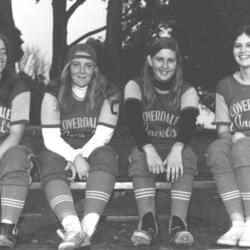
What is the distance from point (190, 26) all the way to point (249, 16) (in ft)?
16.7

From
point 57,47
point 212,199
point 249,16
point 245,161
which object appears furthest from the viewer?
point 57,47

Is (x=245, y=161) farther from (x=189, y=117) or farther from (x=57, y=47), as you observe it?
(x=57, y=47)

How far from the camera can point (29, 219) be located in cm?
427

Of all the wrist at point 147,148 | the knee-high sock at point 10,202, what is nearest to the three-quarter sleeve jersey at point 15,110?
the knee-high sock at point 10,202

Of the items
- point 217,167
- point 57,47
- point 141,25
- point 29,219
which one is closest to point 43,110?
point 29,219

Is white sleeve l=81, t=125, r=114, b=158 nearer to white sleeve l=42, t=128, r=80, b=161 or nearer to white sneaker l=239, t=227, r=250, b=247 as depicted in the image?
white sleeve l=42, t=128, r=80, b=161

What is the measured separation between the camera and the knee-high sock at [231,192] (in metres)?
3.62

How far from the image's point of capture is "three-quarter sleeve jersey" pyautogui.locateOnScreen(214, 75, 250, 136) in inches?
159

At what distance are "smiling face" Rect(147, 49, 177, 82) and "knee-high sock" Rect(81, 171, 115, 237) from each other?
3.14 feet

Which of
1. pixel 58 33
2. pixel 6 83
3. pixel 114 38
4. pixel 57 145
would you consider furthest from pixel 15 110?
pixel 58 33

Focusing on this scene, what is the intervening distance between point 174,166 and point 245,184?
462mm

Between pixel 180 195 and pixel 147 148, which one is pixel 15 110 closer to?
pixel 147 148

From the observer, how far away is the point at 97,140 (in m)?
3.95

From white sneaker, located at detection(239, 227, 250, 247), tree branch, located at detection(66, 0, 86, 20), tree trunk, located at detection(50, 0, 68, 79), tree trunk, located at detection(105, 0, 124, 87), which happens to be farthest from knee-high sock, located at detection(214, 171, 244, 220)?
tree branch, located at detection(66, 0, 86, 20)
